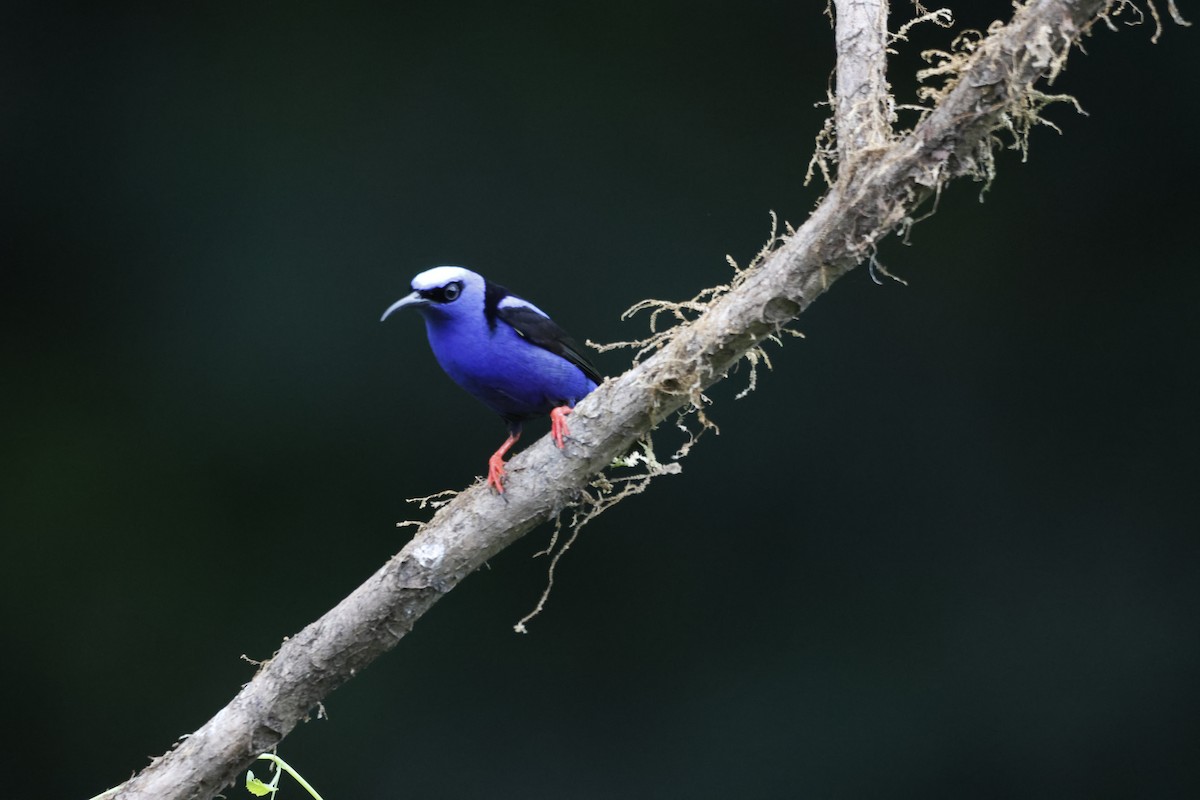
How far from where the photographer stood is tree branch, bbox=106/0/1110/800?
1954 millimetres

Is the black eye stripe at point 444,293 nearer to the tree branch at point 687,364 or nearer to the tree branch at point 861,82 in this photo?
the tree branch at point 687,364

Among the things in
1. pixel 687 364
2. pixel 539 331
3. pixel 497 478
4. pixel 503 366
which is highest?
pixel 539 331

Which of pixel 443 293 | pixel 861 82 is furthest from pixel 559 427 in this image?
pixel 861 82

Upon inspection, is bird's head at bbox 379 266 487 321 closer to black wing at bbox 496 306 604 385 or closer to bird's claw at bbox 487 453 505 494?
black wing at bbox 496 306 604 385

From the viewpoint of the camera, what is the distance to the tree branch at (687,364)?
195cm

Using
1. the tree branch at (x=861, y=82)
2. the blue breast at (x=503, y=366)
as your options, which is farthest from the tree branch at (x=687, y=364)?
the blue breast at (x=503, y=366)

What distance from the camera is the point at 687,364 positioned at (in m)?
2.16

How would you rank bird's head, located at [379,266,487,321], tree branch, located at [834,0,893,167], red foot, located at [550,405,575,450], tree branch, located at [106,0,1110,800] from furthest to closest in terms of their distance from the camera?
bird's head, located at [379,266,487,321] → red foot, located at [550,405,575,450] → tree branch, located at [834,0,893,167] → tree branch, located at [106,0,1110,800]

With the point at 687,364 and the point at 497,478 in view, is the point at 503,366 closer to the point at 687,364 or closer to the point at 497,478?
the point at 497,478

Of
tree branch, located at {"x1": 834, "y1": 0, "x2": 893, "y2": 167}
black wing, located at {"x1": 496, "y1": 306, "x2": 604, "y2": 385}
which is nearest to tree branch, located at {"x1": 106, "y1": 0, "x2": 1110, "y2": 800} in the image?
tree branch, located at {"x1": 834, "y1": 0, "x2": 893, "y2": 167}

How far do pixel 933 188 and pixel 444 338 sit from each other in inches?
49.3

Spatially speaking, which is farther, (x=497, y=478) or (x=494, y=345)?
(x=494, y=345)

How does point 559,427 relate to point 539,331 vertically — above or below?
below

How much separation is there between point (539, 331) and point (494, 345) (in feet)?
0.41
